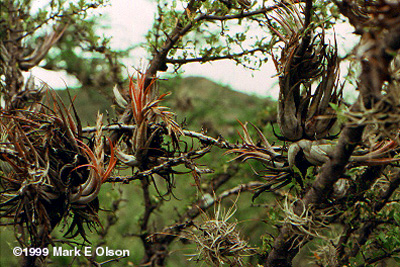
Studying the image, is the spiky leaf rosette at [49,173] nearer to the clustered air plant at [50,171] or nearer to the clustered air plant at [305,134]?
the clustered air plant at [50,171]

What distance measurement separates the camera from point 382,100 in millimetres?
1044

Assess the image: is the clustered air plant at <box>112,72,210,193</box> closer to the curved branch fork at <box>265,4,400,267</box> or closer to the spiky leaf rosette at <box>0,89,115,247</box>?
the spiky leaf rosette at <box>0,89,115,247</box>

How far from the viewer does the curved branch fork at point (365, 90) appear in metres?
1.01

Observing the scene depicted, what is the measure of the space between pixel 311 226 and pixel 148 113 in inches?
34.6

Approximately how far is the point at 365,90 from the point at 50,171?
1.23 metres

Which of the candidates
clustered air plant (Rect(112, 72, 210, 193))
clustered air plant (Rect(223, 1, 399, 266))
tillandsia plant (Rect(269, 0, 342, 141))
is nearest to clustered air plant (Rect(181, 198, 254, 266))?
clustered air plant (Rect(223, 1, 399, 266))

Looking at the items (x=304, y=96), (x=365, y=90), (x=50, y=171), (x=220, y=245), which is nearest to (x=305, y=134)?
(x=304, y=96)

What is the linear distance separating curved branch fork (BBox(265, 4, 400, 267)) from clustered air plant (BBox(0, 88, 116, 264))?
85cm

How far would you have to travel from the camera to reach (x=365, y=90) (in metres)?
1.11

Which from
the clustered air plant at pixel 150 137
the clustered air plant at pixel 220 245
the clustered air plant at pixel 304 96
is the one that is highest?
the clustered air plant at pixel 304 96

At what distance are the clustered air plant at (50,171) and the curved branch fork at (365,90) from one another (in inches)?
33.5

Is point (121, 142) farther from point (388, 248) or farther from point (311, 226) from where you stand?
point (388, 248)

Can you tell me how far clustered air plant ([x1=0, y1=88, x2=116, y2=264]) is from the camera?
5.03 feet

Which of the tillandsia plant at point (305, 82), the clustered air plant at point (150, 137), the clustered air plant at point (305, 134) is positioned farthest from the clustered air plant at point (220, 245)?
the tillandsia plant at point (305, 82)
